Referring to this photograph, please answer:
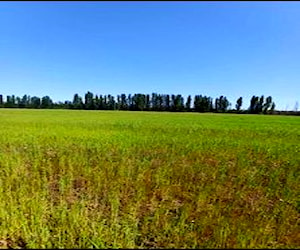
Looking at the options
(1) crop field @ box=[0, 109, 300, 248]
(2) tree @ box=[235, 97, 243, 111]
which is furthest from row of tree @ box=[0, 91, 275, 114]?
(1) crop field @ box=[0, 109, 300, 248]

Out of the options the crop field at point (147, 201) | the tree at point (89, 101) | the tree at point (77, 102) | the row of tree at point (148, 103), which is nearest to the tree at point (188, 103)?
the row of tree at point (148, 103)

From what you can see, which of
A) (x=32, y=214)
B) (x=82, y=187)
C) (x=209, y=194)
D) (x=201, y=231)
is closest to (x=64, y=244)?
(x=32, y=214)

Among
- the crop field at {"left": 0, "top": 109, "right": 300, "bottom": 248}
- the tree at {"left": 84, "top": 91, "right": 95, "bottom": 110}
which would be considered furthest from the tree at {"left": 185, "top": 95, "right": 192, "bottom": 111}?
the crop field at {"left": 0, "top": 109, "right": 300, "bottom": 248}

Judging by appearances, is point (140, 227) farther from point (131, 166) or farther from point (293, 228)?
point (131, 166)

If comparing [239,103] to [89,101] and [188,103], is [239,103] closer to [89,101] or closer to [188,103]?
[188,103]

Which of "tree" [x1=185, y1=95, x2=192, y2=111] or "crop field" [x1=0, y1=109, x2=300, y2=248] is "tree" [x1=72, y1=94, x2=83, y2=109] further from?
"crop field" [x1=0, y1=109, x2=300, y2=248]

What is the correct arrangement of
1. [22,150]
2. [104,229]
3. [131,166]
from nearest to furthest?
[104,229], [131,166], [22,150]

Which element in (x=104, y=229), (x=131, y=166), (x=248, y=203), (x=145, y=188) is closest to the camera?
(x=104, y=229)

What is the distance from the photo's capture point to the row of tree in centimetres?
11606

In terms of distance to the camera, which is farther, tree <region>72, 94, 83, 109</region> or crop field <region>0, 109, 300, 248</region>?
tree <region>72, 94, 83, 109</region>

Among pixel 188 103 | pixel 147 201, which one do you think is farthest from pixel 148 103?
pixel 147 201

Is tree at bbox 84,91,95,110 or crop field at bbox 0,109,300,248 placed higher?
tree at bbox 84,91,95,110

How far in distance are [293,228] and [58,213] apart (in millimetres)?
3871

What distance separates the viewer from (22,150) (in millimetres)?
10594
